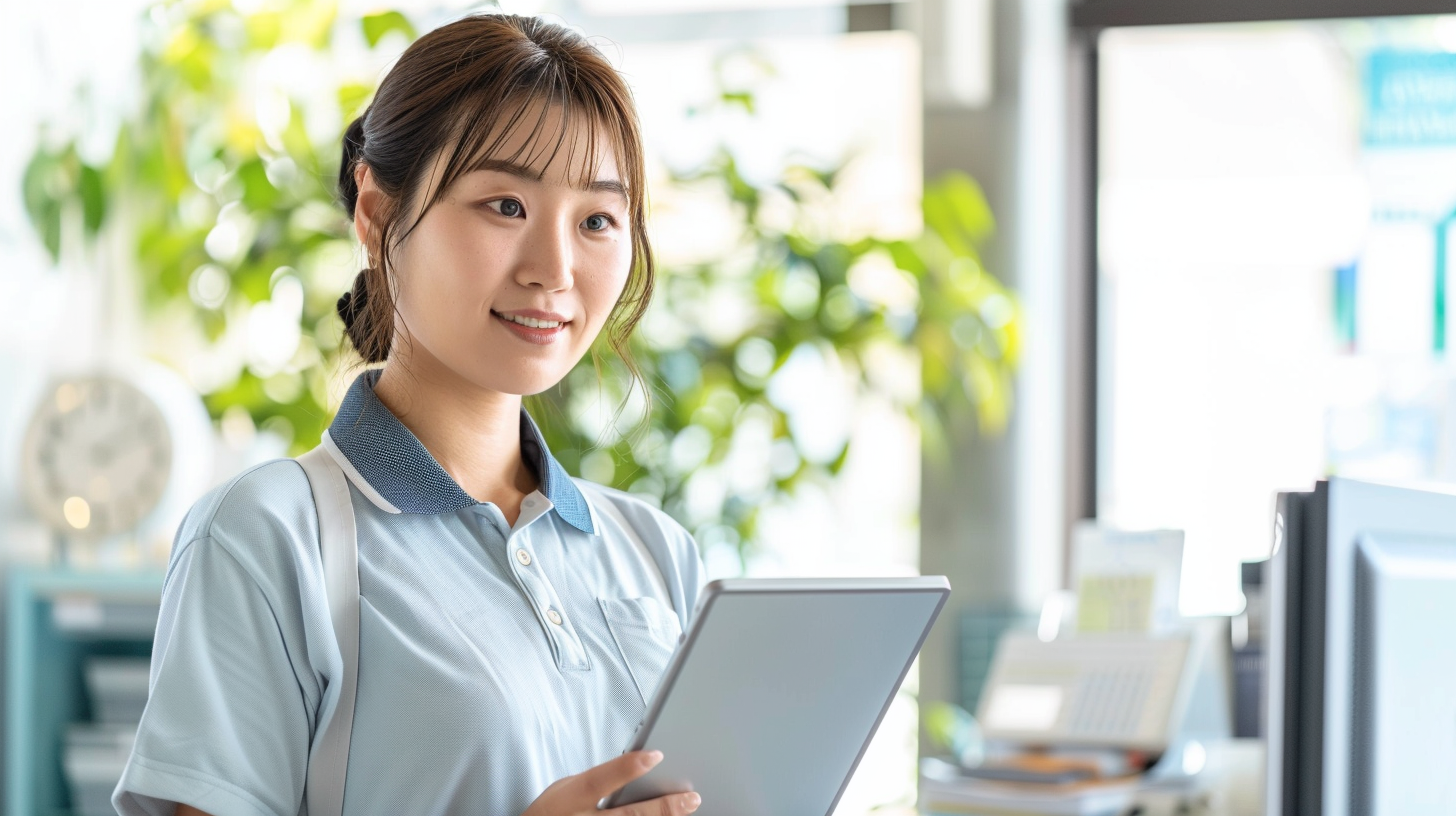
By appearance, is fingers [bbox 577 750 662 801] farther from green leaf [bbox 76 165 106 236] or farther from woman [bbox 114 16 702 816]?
green leaf [bbox 76 165 106 236]

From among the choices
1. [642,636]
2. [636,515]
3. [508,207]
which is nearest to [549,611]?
[642,636]

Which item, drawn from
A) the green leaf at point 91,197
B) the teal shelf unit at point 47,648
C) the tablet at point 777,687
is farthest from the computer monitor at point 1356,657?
the green leaf at point 91,197

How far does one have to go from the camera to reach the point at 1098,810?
198 centimetres

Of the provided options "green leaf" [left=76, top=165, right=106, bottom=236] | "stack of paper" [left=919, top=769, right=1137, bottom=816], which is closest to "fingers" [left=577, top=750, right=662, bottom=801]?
"stack of paper" [left=919, top=769, right=1137, bottom=816]

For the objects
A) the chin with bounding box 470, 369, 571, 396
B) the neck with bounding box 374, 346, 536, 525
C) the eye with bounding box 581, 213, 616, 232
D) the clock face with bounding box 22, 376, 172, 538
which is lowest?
the clock face with bounding box 22, 376, 172, 538

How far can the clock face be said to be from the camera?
3049mm

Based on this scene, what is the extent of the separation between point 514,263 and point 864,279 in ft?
6.60

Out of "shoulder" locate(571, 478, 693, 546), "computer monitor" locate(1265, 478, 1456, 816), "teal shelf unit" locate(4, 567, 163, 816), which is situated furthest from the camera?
"teal shelf unit" locate(4, 567, 163, 816)

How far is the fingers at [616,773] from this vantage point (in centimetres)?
101

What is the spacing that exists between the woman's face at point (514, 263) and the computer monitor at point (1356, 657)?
57 cm

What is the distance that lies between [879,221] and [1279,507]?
2451mm

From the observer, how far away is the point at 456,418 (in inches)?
50.6

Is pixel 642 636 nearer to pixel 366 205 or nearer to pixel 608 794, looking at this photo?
pixel 608 794

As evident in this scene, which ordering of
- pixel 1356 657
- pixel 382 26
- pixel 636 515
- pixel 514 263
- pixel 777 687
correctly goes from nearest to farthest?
pixel 1356 657 → pixel 777 687 → pixel 514 263 → pixel 636 515 → pixel 382 26
